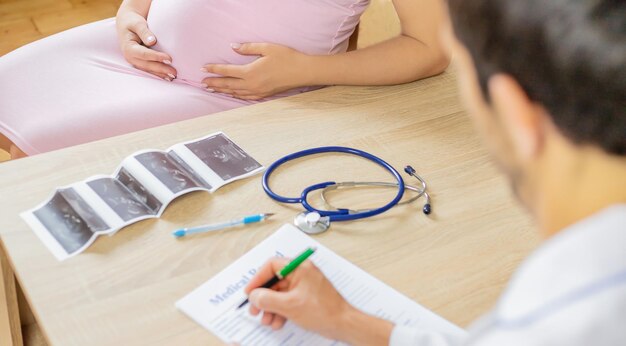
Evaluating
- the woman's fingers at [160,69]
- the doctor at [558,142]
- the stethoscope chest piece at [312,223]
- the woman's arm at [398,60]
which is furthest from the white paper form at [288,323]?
the woman's fingers at [160,69]

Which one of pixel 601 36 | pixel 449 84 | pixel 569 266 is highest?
pixel 601 36

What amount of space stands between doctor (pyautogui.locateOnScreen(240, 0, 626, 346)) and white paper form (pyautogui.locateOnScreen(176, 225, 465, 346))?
30cm

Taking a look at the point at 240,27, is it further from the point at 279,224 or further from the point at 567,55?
the point at 567,55

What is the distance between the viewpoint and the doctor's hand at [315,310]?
3.00ft

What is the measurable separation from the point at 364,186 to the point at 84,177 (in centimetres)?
43

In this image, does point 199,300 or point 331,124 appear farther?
point 331,124

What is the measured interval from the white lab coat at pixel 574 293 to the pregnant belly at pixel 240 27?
971 millimetres

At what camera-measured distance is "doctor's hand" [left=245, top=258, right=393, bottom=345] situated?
3.00ft

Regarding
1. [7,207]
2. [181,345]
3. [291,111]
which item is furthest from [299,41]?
[181,345]

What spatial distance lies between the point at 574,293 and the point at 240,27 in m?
1.06

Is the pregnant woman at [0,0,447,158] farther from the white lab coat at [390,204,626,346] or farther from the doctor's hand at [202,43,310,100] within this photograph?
the white lab coat at [390,204,626,346]

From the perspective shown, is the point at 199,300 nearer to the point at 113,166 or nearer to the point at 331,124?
the point at 113,166

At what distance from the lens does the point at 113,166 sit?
46.3 inches

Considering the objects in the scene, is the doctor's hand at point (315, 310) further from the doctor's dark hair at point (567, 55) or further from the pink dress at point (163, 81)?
the pink dress at point (163, 81)
